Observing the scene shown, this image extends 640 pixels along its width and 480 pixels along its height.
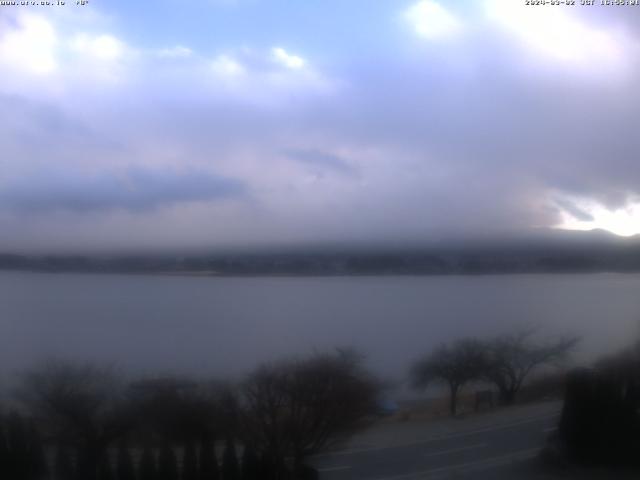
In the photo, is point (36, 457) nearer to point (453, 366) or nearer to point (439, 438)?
point (439, 438)

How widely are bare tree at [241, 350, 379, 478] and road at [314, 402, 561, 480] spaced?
6.3 inches

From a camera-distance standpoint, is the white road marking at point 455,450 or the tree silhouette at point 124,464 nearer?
the tree silhouette at point 124,464

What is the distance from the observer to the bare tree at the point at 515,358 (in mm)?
4324

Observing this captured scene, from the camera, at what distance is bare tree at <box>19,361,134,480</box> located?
3783mm

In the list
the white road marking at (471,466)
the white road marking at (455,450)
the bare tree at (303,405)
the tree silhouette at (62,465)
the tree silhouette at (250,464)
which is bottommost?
the white road marking at (471,466)

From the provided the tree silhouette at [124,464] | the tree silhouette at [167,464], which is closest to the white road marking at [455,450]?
the tree silhouette at [167,464]

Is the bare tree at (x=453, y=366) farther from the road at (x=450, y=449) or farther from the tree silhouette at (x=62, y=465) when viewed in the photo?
the tree silhouette at (x=62, y=465)

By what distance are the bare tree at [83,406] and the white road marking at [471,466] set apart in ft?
5.18

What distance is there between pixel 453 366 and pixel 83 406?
2184mm

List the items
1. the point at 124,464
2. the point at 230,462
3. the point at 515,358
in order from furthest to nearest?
the point at 515,358, the point at 230,462, the point at 124,464

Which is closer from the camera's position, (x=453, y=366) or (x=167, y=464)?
(x=167, y=464)

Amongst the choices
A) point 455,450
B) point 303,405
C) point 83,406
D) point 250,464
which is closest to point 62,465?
point 83,406

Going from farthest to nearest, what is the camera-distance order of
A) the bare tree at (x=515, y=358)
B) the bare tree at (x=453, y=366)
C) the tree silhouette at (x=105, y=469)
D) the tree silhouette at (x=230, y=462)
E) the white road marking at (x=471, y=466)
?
the bare tree at (x=515, y=358)
the bare tree at (x=453, y=366)
the white road marking at (x=471, y=466)
the tree silhouette at (x=230, y=462)
the tree silhouette at (x=105, y=469)

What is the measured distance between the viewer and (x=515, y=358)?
436 centimetres
